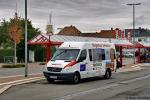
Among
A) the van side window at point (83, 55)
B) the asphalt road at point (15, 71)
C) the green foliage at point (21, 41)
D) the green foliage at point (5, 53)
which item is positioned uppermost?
the green foliage at point (21, 41)

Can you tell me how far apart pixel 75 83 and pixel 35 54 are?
46.7 m

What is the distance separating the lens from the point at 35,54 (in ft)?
229

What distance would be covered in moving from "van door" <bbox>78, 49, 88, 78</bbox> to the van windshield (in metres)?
0.35

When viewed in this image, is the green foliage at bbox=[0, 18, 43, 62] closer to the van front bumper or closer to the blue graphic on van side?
the blue graphic on van side

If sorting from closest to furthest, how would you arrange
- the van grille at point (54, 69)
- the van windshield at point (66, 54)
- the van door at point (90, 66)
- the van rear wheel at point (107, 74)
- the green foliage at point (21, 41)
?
the van grille at point (54, 69) → the van windshield at point (66, 54) → the van door at point (90, 66) → the van rear wheel at point (107, 74) → the green foliage at point (21, 41)

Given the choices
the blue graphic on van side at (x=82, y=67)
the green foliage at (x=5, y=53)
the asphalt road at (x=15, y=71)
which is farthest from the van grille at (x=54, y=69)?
the green foliage at (x=5, y=53)

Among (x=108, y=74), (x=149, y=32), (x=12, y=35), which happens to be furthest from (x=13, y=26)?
(x=149, y=32)

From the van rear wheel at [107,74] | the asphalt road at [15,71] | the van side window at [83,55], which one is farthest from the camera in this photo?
the asphalt road at [15,71]

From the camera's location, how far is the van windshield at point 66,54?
79.6 feet

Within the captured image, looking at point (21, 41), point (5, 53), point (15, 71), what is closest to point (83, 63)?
point (15, 71)

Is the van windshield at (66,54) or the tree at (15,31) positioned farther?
the tree at (15,31)

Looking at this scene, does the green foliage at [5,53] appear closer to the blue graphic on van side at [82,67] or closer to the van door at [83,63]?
the van door at [83,63]

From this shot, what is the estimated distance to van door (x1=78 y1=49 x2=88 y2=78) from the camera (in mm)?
24266

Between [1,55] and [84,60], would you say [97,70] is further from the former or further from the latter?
[1,55]
